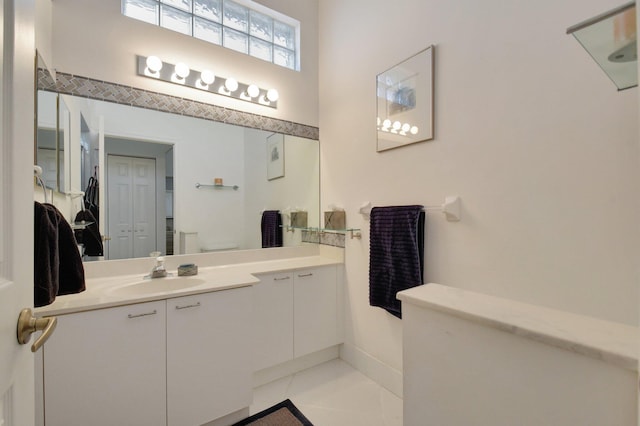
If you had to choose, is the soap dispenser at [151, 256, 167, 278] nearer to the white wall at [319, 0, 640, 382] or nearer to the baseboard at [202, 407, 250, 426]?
the baseboard at [202, 407, 250, 426]

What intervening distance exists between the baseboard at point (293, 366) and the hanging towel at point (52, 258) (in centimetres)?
133

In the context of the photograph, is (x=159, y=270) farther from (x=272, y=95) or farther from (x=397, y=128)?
(x=397, y=128)

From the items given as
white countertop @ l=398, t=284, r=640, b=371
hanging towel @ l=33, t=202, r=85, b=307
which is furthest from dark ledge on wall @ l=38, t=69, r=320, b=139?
white countertop @ l=398, t=284, r=640, b=371

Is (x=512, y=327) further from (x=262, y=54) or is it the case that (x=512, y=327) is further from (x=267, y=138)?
(x=262, y=54)

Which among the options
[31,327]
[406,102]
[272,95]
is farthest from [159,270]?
[406,102]

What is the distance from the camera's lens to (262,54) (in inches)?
93.2

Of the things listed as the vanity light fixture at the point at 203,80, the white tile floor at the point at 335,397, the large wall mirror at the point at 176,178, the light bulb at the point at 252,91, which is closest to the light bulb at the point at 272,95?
the vanity light fixture at the point at 203,80

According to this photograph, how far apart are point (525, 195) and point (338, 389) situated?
168 centimetres

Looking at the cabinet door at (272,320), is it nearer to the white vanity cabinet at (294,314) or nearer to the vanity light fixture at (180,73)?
the white vanity cabinet at (294,314)

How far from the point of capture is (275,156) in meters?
2.45

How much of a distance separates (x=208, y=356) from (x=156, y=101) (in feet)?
5.44

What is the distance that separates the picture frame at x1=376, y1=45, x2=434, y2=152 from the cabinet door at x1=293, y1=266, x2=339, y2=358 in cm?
109

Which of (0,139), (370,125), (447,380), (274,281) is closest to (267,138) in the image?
(370,125)

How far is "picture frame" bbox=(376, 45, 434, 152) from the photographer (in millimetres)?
1673
